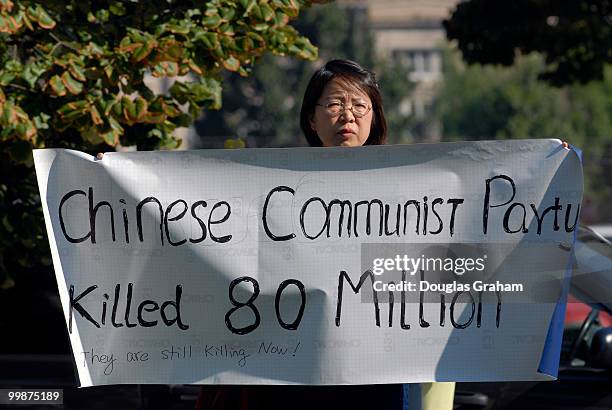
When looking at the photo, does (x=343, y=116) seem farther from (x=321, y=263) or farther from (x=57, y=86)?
(x=57, y=86)

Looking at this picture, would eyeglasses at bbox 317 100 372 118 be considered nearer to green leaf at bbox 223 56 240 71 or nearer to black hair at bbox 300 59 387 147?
black hair at bbox 300 59 387 147

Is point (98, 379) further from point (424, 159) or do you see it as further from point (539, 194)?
point (539, 194)

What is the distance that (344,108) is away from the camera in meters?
3.06

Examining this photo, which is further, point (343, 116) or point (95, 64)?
point (95, 64)

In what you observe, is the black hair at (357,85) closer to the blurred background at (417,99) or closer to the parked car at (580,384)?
the parked car at (580,384)

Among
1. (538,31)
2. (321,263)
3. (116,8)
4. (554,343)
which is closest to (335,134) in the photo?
(321,263)

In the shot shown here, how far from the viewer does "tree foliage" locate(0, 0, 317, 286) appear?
4148 millimetres

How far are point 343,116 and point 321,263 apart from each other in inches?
14.8

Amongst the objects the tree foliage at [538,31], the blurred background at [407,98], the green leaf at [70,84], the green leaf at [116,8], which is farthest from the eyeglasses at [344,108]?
the blurred background at [407,98]

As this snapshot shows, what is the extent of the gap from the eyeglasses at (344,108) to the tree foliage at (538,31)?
803 cm

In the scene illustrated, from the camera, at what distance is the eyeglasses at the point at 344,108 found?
120 inches

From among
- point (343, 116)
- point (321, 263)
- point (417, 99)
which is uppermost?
point (343, 116)

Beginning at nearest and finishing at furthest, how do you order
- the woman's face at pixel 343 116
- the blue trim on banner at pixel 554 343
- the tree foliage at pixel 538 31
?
the blue trim on banner at pixel 554 343
the woman's face at pixel 343 116
the tree foliage at pixel 538 31

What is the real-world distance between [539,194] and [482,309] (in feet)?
1.06
